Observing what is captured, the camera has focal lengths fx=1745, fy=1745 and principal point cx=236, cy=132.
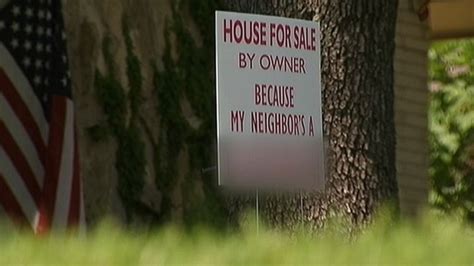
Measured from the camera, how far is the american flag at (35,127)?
370 inches

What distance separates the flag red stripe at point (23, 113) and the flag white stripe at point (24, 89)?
0.02 m

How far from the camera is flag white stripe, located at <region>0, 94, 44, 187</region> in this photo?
9.46m

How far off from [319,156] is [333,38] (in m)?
0.92

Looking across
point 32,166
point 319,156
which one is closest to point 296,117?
point 319,156

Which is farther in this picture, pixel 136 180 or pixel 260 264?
pixel 136 180

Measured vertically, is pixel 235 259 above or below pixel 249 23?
below

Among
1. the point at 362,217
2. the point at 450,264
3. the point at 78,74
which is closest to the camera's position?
the point at 450,264

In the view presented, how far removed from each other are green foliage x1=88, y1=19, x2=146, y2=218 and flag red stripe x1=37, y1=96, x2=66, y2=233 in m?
1.46

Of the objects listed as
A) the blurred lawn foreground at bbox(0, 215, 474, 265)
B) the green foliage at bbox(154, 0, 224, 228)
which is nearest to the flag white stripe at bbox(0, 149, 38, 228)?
the green foliage at bbox(154, 0, 224, 228)

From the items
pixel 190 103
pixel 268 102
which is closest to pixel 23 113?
pixel 268 102

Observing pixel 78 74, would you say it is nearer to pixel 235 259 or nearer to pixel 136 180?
pixel 136 180

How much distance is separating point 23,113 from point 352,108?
1.87 meters

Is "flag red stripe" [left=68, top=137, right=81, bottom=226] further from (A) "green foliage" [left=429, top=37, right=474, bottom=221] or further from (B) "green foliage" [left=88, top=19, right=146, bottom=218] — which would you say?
(A) "green foliage" [left=429, top=37, right=474, bottom=221]

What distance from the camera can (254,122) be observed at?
8086 millimetres
